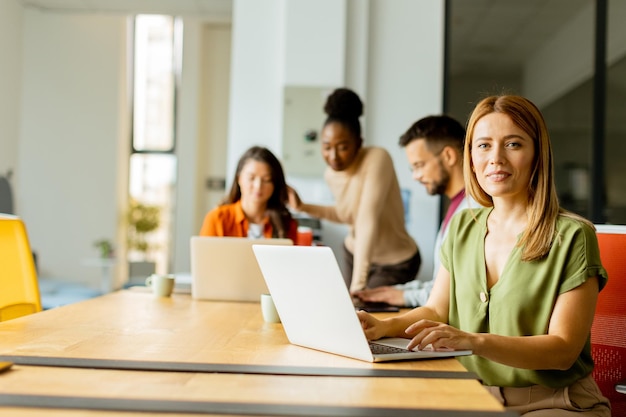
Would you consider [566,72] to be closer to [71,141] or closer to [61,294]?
[61,294]

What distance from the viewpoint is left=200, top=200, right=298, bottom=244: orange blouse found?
327 cm

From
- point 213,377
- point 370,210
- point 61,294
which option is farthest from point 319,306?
point 61,294

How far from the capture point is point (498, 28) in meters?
6.64

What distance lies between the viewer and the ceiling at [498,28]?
6285 millimetres

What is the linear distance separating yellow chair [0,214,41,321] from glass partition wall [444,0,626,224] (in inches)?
136

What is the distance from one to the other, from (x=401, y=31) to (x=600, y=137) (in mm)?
1666

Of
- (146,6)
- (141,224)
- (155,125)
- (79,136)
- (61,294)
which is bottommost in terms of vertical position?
(61,294)

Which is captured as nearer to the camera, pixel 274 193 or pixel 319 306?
pixel 319 306

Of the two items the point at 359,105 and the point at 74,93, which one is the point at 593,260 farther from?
the point at 74,93

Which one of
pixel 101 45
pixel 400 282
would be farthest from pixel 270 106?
pixel 101 45

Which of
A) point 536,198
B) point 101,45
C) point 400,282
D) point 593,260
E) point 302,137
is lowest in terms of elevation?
point 400,282

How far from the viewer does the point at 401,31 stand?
525 centimetres

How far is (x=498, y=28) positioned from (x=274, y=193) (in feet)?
12.8

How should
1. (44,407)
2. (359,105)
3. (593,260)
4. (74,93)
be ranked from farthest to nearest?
(74,93), (359,105), (593,260), (44,407)
